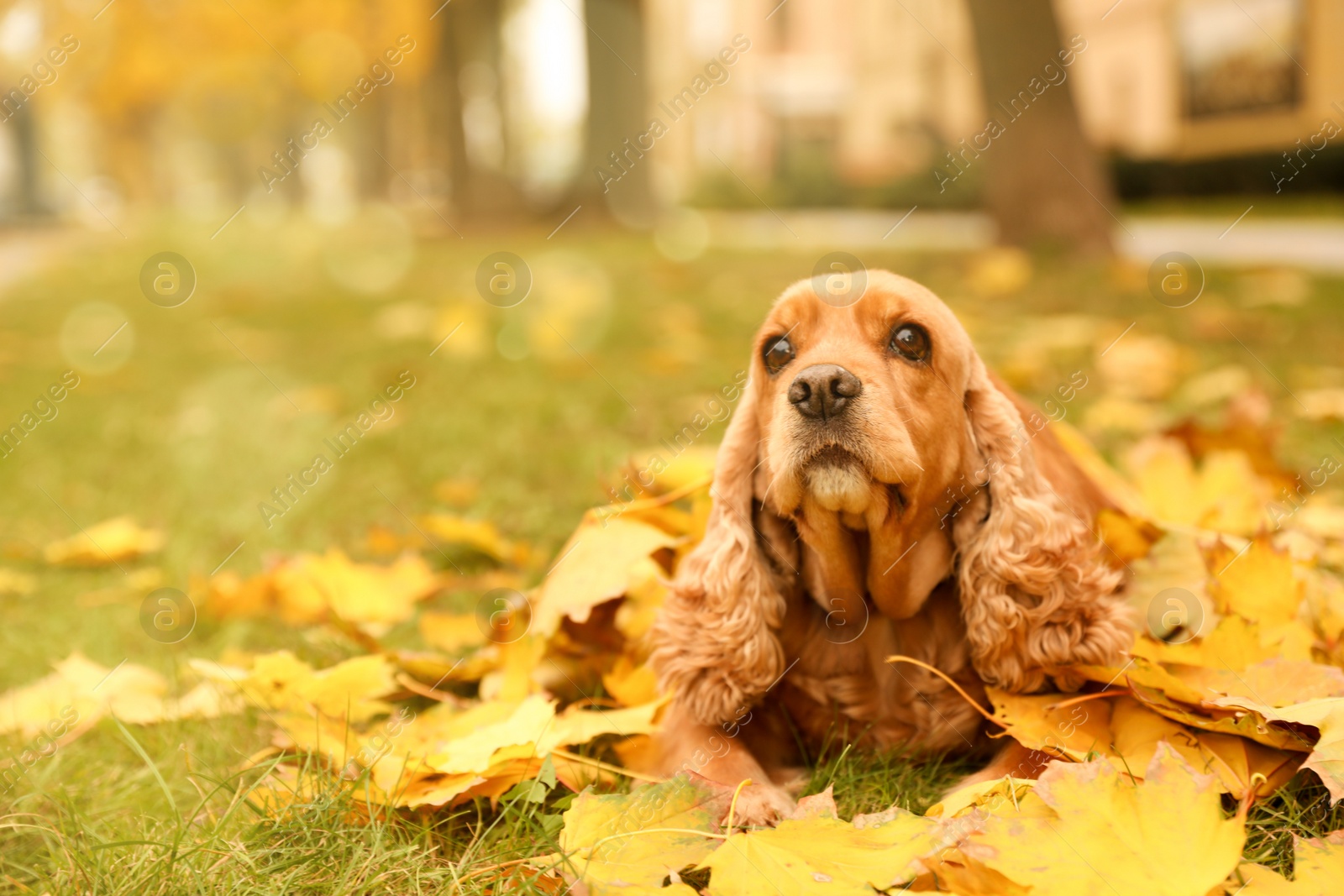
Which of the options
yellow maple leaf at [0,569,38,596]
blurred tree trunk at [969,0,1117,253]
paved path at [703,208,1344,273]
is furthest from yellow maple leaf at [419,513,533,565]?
blurred tree trunk at [969,0,1117,253]

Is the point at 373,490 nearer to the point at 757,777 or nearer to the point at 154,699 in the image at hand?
the point at 154,699

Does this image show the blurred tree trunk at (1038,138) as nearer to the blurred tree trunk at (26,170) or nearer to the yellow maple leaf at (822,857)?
the yellow maple leaf at (822,857)

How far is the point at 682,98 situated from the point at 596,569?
531 centimetres

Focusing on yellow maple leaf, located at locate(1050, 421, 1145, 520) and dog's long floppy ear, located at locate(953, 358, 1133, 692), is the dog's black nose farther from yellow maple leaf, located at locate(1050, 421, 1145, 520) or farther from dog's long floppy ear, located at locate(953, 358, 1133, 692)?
yellow maple leaf, located at locate(1050, 421, 1145, 520)

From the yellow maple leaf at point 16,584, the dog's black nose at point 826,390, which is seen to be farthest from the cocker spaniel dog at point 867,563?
the yellow maple leaf at point 16,584

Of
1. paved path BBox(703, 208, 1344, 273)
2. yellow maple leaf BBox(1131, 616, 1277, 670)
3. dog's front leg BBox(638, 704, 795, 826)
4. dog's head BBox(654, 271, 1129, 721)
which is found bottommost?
paved path BBox(703, 208, 1344, 273)

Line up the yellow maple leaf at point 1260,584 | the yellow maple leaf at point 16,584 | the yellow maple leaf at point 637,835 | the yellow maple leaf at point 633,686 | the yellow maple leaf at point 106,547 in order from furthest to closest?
the yellow maple leaf at point 106,547, the yellow maple leaf at point 16,584, the yellow maple leaf at point 633,686, the yellow maple leaf at point 1260,584, the yellow maple leaf at point 637,835

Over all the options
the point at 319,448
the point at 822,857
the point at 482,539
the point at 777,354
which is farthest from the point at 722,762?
the point at 319,448

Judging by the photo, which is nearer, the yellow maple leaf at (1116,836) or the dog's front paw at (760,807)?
the yellow maple leaf at (1116,836)

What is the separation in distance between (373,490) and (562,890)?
3.08 metres

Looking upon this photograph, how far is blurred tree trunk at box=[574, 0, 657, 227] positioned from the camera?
48.5 ft

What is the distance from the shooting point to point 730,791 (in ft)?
5.97

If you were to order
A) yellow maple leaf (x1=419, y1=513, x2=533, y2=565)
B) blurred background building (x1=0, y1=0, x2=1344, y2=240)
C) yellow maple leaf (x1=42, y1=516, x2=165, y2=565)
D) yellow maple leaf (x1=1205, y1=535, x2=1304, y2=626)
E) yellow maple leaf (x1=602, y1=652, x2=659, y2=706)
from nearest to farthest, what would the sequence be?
yellow maple leaf (x1=1205, y1=535, x2=1304, y2=626) → yellow maple leaf (x1=602, y1=652, x2=659, y2=706) → yellow maple leaf (x1=419, y1=513, x2=533, y2=565) → yellow maple leaf (x1=42, y1=516, x2=165, y2=565) → blurred background building (x1=0, y1=0, x2=1344, y2=240)

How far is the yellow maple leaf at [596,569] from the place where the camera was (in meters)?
2.37
